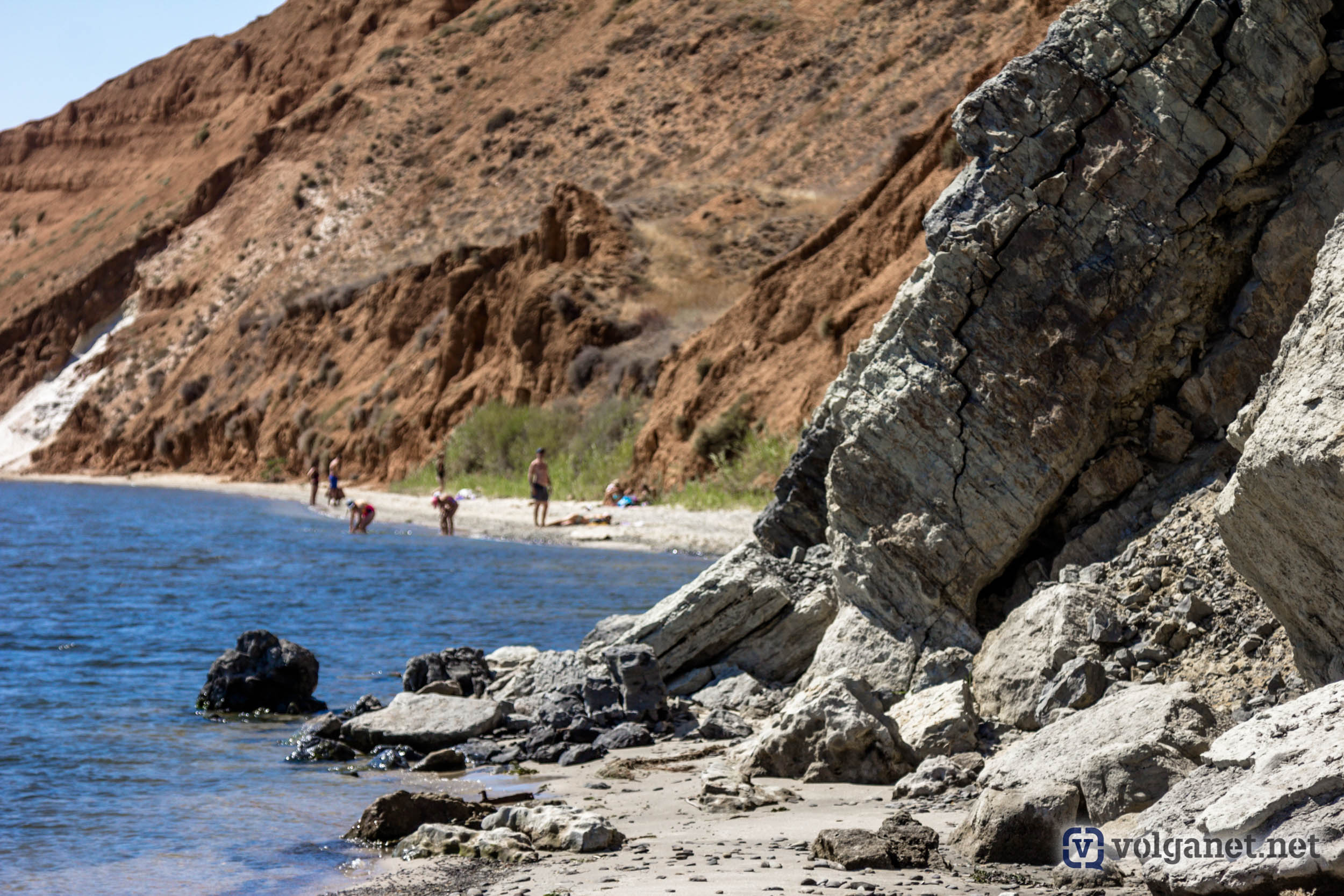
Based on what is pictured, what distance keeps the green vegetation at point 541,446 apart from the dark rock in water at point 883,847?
86.2 ft

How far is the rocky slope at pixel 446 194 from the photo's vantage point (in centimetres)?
4316

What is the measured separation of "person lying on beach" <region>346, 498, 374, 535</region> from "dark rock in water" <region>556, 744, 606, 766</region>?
21.1 m

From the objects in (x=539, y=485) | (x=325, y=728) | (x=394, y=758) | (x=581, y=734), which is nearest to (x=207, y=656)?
(x=325, y=728)

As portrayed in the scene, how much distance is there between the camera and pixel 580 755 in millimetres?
8766

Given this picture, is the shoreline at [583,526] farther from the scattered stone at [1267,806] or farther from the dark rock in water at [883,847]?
the scattered stone at [1267,806]

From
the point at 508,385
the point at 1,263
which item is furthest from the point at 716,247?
the point at 1,263

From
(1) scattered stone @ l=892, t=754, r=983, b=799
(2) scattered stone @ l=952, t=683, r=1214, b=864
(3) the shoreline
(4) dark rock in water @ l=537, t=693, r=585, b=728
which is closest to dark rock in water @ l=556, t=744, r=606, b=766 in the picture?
(4) dark rock in water @ l=537, t=693, r=585, b=728

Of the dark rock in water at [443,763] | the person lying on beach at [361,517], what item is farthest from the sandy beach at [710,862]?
the person lying on beach at [361,517]

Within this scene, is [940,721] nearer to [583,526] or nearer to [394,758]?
[394,758]

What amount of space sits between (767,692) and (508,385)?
32.5m

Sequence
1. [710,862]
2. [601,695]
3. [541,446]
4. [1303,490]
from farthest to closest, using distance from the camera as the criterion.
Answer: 1. [541,446]
2. [601,695]
3. [710,862]
4. [1303,490]

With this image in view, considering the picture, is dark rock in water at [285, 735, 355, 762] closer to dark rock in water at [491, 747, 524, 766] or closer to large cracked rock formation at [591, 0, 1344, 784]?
dark rock in water at [491, 747, 524, 766]

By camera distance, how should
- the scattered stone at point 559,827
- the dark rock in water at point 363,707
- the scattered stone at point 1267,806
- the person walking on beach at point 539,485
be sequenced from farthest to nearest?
the person walking on beach at point 539,485 → the dark rock in water at point 363,707 → the scattered stone at point 559,827 → the scattered stone at point 1267,806

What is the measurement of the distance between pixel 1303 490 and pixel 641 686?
5.26m
